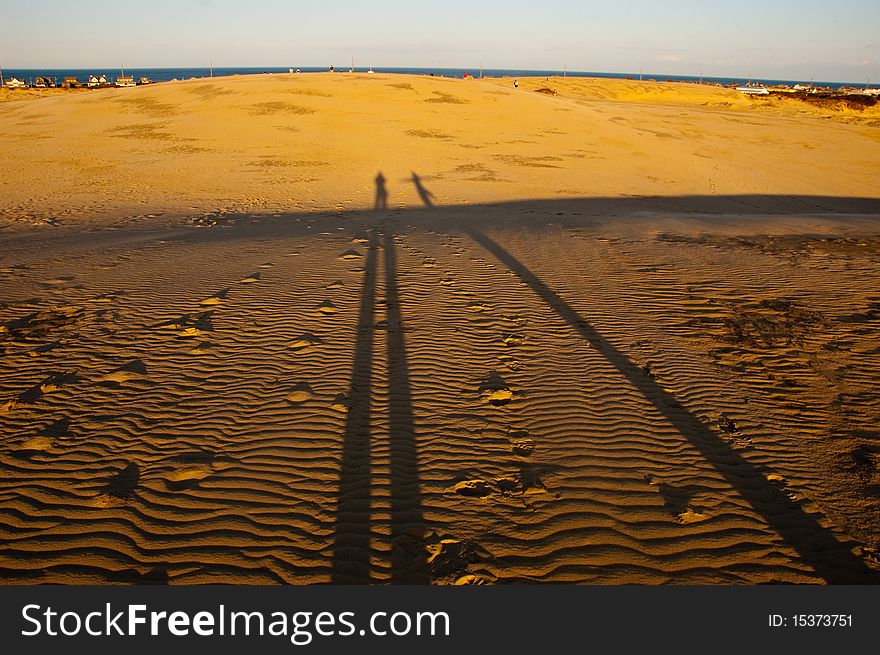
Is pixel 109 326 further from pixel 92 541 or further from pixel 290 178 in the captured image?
pixel 290 178

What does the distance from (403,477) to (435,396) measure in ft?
4.65

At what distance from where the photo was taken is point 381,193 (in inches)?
706

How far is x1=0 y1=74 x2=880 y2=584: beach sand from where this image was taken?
4.09 m

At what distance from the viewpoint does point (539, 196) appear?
18.5m

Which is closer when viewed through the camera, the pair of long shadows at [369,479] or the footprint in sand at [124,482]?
the pair of long shadows at [369,479]

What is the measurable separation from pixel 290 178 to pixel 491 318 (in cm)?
1425

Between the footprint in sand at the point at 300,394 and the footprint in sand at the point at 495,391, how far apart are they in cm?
181

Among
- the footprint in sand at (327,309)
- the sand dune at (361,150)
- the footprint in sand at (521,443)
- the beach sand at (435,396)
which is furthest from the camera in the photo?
the sand dune at (361,150)

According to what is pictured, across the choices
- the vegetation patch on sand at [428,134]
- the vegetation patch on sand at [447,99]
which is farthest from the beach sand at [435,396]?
the vegetation patch on sand at [447,99]

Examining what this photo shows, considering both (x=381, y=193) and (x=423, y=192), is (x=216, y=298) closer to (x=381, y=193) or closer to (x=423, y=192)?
(x=381, y=193)

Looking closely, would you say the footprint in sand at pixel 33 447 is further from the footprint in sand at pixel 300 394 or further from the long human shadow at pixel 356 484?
the long human shadow at pixel 356 484

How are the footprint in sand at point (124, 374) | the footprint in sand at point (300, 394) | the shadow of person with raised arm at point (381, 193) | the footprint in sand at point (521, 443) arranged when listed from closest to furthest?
the footprint in sand at point (521, 443) < the footprint in sand at point (300, 394) < the footprint in sand at point (124, 374) < the shadow of person with raised arm at point (381, 193)

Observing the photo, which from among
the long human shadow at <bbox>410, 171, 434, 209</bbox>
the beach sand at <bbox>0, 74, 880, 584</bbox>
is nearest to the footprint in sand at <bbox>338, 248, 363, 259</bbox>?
the beach sand at <bbox>0, 74, 880, 584</bbox>

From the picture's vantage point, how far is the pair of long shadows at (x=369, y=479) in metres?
3.91
